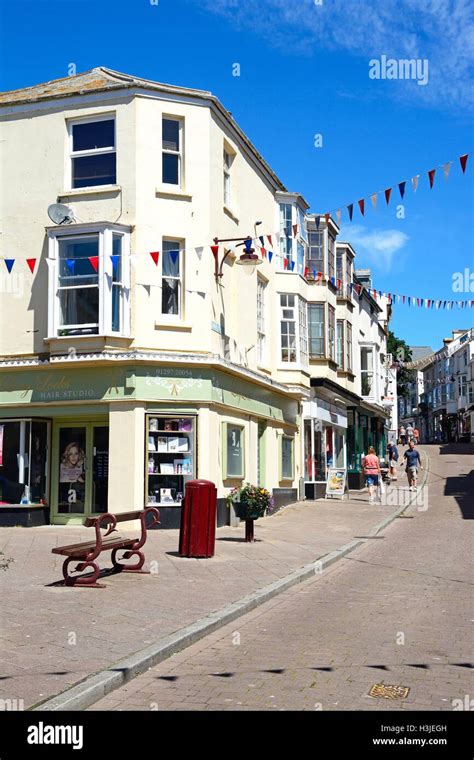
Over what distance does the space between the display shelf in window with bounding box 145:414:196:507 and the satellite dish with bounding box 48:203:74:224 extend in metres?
4.87

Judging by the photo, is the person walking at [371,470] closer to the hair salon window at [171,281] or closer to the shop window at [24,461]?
the hair salon window at [171,281]

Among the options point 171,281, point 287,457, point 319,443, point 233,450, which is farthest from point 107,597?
point 319,443

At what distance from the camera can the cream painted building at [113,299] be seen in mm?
18172

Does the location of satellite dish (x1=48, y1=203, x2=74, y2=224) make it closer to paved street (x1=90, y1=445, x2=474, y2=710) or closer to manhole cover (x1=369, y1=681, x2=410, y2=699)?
paved street (x1=90, y1=445, x2=474, y2=710)

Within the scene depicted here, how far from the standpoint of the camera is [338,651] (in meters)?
7.46

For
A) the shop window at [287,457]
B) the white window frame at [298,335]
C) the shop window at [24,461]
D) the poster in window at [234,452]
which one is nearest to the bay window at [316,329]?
the white window frame at [298,335]

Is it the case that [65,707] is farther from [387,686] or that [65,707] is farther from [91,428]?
[91,428]

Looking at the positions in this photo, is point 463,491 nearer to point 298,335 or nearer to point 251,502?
point 298,335

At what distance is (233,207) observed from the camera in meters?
21.3

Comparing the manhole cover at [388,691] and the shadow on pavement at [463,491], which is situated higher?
the shadow on pavement at [463,491]

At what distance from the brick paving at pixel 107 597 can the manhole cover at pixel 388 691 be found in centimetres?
123

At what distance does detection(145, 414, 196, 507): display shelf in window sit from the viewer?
18219 millimetres

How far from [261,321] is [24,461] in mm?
8407

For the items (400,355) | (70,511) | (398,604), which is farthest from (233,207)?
(400,355)
